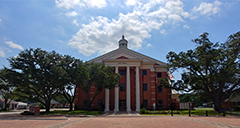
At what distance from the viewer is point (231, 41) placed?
93.1 ft

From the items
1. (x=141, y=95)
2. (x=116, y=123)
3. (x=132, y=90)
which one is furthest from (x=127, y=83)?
(x=116, y=123)

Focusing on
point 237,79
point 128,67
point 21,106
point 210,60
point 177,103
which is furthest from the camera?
point 21,106

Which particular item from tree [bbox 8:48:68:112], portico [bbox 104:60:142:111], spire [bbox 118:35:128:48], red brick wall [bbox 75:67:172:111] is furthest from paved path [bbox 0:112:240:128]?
spire [bbox 118:35:128:48]

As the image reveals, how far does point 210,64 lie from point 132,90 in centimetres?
1725

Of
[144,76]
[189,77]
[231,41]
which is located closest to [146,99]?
[144,76]

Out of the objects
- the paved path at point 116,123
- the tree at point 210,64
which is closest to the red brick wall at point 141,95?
the tree at point 210,64

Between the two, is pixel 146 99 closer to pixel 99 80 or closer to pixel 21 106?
pixel 99 80

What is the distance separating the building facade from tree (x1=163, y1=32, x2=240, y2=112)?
7.58m

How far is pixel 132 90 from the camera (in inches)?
1566

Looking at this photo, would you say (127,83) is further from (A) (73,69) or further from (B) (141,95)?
(A) (73,69)

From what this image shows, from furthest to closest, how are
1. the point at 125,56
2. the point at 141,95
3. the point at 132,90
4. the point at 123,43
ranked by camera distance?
the point at 123,43 → the point at 132,90 → the point at 125,56 → the point at 141,95

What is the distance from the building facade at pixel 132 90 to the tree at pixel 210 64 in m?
7.58

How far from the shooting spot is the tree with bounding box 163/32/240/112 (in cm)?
2702

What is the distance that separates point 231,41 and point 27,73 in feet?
104
